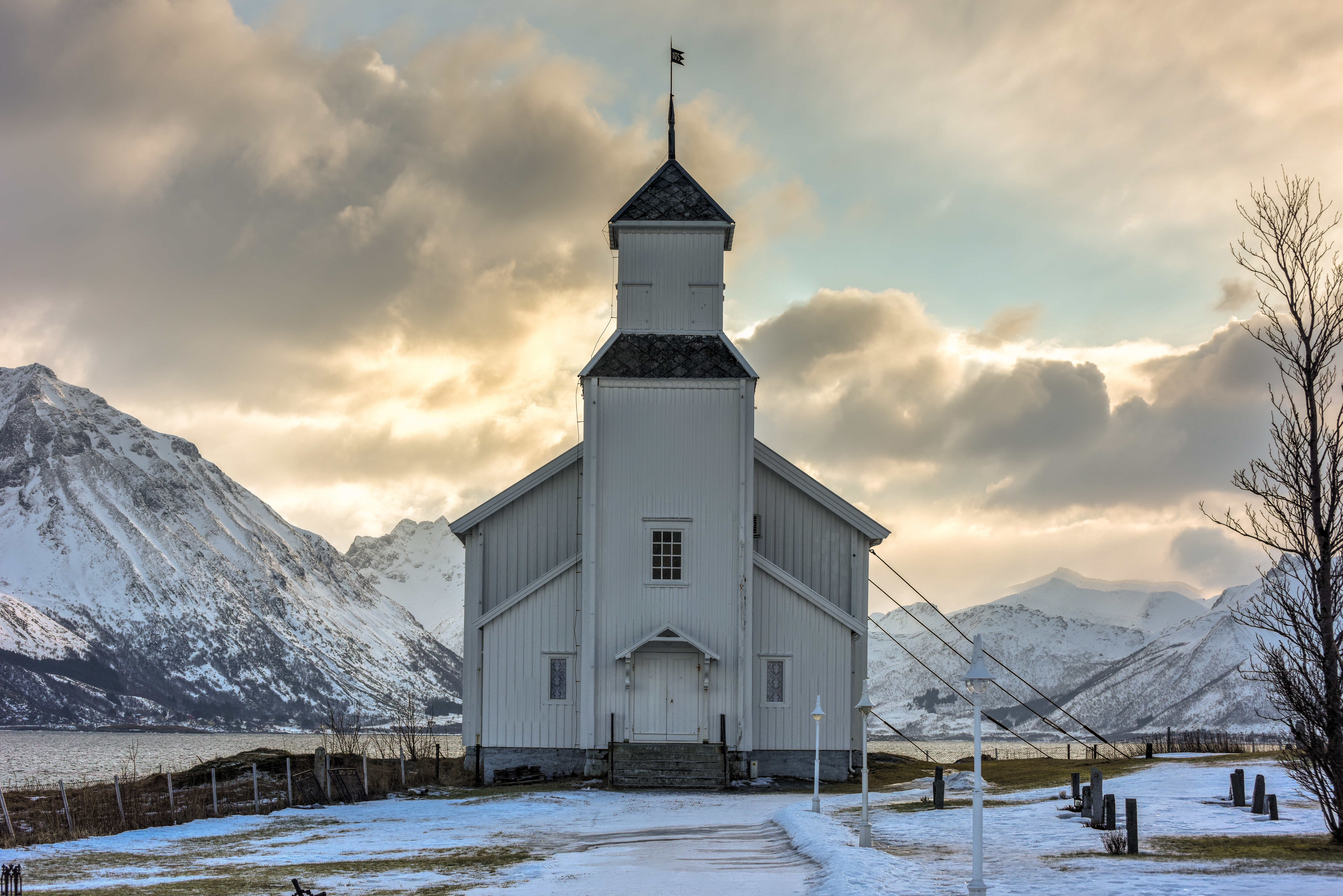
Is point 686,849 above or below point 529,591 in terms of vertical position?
below

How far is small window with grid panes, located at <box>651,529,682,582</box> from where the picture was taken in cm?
3794

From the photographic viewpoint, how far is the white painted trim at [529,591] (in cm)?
3862

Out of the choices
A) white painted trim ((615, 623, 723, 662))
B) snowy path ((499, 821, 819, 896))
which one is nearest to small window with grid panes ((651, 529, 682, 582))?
white painted trim ((615, 623, 723, 662))

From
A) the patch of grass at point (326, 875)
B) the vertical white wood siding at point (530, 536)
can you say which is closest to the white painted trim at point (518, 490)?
the vertical white wood siding at point (530, 536)

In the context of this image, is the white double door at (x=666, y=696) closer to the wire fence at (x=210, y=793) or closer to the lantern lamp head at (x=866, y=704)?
the wire fence at (x=210, y=793)

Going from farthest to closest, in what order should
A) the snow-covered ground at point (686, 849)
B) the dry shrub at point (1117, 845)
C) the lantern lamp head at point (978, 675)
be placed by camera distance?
the dry shrub at point (1117, 845), the snow-covered ground at point (686, 849), the lantern lamp head at point (978, 675)

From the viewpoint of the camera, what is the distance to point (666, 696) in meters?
37.4

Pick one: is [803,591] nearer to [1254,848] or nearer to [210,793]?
[210,793]

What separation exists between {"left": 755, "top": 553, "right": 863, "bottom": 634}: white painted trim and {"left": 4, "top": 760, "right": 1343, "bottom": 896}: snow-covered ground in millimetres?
7065

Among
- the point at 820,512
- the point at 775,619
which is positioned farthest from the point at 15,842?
the point at 820,512

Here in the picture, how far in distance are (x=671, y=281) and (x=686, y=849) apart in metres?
22.5

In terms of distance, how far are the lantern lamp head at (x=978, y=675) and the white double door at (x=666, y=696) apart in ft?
73.0

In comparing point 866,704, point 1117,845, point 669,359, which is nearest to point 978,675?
point 1117,845

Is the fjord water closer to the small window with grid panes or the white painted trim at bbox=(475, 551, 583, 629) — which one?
the white painted trim at bbox=(475, 551, 583, 629)
